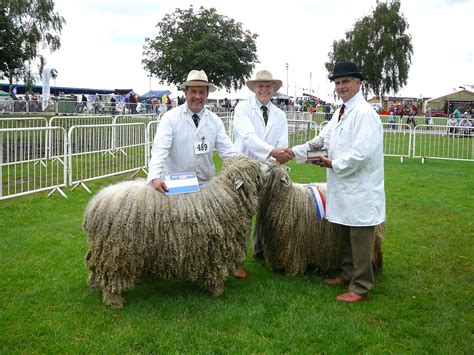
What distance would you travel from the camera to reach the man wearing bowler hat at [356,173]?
441cm

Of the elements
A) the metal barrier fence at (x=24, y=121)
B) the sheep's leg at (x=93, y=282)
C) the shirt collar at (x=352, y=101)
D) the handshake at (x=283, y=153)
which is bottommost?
the sheep's leg at (x=93, y=282)

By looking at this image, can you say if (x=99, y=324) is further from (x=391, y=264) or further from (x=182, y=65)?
(x=182, y=65)

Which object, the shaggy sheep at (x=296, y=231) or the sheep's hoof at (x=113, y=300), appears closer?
the sheep's hoof at (x=113, y=300)

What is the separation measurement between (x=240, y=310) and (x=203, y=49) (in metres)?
43.2

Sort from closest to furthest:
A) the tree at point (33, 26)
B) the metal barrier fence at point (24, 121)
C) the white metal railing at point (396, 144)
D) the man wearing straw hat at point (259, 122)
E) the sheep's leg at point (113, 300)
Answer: the sheep's leg at point (113, 300) < the man wearing straw hat at point (259, 122) < the metal barrier fence at point (24, 121) < the white metal railing at point (396, 144) < the tree at point (33, 26)

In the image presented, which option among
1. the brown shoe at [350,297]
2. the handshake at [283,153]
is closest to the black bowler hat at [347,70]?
the handshake at [283,153]

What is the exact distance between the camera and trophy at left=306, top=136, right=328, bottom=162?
185 inches

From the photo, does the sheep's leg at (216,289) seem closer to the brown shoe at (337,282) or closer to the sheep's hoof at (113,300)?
the sheep's hoof at (113,300)

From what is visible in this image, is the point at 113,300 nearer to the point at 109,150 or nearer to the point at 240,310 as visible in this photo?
the point at 240,310

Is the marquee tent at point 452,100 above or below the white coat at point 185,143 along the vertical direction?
above

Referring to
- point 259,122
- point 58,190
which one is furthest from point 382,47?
point 259,122

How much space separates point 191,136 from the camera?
500 cm

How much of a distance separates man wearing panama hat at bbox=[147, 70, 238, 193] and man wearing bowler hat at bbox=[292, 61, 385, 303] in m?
1.29

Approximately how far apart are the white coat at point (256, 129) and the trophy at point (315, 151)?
0.49 metres
